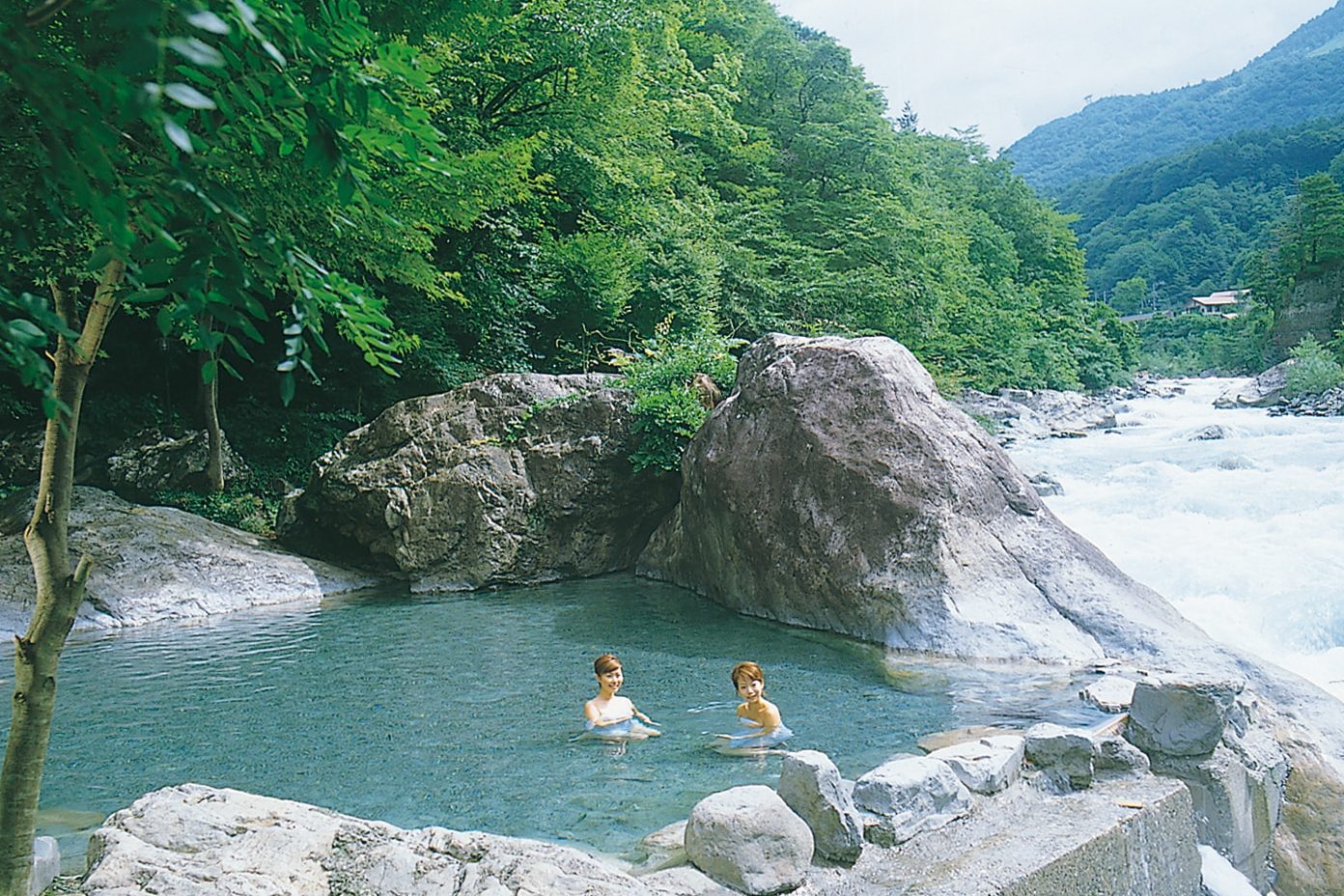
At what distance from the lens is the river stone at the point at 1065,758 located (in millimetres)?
4797

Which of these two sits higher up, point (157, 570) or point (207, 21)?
point (207, 21)

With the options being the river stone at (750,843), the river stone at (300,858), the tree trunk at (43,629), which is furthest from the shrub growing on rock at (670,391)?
the tree trunk at (43,629)

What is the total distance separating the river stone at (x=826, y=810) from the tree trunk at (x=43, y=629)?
2646mm

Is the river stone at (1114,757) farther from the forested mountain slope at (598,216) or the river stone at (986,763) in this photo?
the forested mountain slope at (598,216)

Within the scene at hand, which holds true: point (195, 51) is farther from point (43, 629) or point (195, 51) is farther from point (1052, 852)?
point (1052, 852)

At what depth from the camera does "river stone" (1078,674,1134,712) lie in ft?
20.2

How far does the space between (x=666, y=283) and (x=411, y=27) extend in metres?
6.98

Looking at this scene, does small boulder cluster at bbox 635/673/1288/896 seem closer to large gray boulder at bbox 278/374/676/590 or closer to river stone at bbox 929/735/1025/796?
river stone at bbox 929/735/1025/796

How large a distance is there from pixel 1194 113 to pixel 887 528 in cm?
13129

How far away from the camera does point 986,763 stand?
4613 millimetres

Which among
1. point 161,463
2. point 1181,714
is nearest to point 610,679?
point 1181,714

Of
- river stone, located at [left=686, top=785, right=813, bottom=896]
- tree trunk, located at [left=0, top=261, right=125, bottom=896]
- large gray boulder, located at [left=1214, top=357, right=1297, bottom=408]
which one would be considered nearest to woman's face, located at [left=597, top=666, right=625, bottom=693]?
river stone, located at [left=686, top=785, right=813, bottom=896]

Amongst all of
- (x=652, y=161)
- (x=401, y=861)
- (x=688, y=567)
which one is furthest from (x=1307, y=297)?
(x=401, y=861)

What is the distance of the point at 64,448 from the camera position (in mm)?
2662
